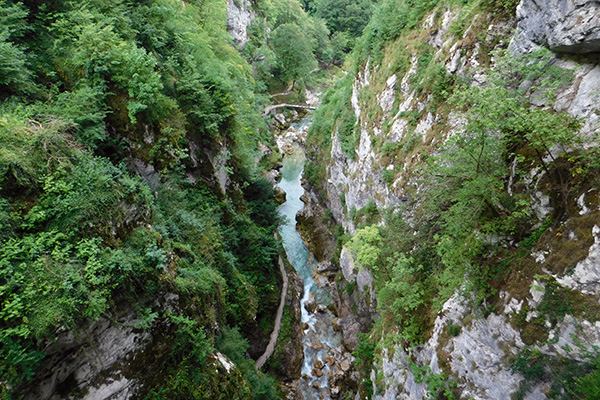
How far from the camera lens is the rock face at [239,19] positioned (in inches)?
1323

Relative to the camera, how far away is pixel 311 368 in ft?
45.9

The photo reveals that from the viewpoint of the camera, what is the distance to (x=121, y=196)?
7348 mm

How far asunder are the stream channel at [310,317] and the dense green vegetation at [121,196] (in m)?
2.82

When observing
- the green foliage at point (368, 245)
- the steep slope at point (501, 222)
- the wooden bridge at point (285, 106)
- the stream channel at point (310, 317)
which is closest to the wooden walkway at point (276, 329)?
the stream channel at point (310, 317)

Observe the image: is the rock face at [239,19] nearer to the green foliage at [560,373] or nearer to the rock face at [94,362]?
the rock face at [94,362]

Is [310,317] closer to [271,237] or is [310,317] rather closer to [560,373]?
[271,237]

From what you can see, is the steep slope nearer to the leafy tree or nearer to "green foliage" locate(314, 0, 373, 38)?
the leafy tree

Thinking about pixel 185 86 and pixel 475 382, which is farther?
pixel 185 86

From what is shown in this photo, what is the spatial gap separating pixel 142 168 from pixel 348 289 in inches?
457

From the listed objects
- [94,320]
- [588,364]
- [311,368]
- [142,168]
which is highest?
[588,364]

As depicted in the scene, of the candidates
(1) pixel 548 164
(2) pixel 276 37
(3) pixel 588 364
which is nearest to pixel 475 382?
(3) pixel 588 364

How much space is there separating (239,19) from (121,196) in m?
36.9

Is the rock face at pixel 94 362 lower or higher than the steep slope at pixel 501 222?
lower

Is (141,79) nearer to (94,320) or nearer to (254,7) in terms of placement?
(94,320)
